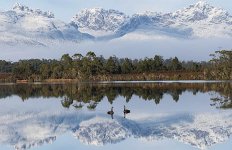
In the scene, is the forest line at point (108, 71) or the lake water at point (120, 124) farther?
the forest line at point (108, 71)

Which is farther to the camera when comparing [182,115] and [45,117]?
[45,117]

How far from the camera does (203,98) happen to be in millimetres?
42500

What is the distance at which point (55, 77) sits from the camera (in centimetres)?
10594

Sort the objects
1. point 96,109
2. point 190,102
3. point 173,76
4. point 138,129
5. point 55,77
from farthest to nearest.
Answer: point 55,77 → point 173,76 → point 190,102 → point 96,109 → point 138,129

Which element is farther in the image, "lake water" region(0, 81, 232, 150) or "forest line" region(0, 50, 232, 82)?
"forest line" region(0, 50, 232, 82)

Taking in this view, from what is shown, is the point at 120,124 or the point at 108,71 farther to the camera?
the point at 108,71

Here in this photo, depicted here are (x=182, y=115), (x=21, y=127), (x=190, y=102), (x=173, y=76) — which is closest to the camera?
(x=21, y=127)

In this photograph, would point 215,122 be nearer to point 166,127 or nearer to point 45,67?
point 166,127

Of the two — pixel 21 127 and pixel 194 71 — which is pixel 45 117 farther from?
pixel 194 71

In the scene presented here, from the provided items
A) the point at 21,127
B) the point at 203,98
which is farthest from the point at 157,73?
the point at 21,127

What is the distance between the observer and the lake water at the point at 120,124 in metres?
21.3

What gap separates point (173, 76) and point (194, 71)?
4.91 m

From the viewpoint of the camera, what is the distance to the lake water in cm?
2131

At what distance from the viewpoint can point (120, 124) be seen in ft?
90.2
